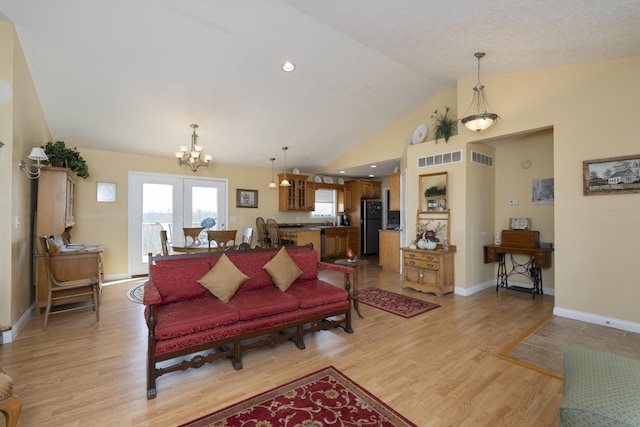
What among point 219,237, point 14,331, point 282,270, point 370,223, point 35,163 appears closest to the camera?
point 14,331

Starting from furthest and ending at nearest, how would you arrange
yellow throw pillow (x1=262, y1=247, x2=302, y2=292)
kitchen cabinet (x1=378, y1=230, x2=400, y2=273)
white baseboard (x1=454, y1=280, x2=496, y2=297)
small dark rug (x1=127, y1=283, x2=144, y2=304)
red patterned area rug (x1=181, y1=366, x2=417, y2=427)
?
kitchen cabinet (x1=378, y1=230, x2=400, y2=273) → white baseboard (x1=454, y1=280, x2=496, y2=297) → small dark rug (x1=127, y1=283, x2=144, y2=304) → yellow throw pillow (x1=262, y1=247, x2=302, y2=292) → red patterned area rug (x1=181, y1=366, x2=417, y2=427)

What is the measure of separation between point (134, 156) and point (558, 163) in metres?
7.12

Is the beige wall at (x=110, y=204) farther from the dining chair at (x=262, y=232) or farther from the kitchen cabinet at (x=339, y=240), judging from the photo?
the kitchen cabinet at (x=339, y=240)

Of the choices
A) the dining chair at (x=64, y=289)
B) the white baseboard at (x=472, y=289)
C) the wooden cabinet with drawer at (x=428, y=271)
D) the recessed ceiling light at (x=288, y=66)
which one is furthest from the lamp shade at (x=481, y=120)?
the dining chair at (x=64, y=289)

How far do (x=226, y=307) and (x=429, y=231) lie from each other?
3542 mm

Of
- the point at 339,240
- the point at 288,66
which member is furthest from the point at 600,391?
the point at 339,240

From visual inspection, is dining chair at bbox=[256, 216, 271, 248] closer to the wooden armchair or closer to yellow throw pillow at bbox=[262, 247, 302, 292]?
A: yellow throw pillow at bbox=[262, 247, 302, 292]

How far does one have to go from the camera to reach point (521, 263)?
16.2ft

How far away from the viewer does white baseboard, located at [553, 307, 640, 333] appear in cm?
316

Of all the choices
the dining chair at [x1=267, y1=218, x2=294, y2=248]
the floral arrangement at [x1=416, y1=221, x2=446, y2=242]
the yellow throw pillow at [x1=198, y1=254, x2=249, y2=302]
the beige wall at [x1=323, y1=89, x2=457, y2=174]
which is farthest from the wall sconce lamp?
the beige wall at [x1=323, y1=89, x2=457, y2=174]

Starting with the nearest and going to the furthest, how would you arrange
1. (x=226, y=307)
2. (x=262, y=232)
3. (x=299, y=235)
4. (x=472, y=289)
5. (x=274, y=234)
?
(x=226, y=307), (x=472, y=289), (x=274, y=234), (x=299, y=235), (x=262, y=232)

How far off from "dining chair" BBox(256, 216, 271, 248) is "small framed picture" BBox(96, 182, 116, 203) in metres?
2.96

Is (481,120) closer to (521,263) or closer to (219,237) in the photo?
(521,263)

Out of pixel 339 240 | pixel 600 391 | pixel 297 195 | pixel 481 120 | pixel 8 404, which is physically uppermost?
pixel 481 120
